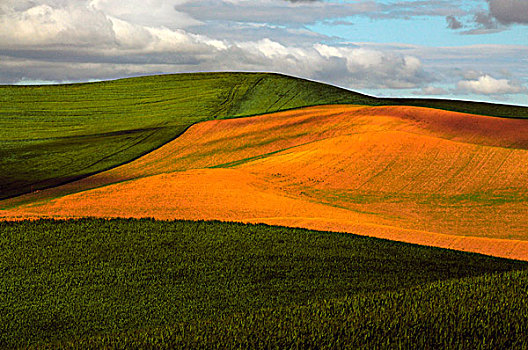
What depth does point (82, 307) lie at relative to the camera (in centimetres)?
1323

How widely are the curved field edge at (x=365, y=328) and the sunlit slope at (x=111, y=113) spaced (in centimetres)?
3542

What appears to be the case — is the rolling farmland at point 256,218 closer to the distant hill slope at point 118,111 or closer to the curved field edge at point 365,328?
the curved field edge at point 365,328

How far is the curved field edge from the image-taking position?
351 inches

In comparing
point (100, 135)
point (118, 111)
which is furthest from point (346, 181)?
point (118, 111)

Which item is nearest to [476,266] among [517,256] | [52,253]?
A: [517,256]

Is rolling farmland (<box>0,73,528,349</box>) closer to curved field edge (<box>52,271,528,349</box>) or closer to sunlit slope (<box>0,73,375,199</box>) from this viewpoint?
curved field edge (<box>52,271,528,349</box>)

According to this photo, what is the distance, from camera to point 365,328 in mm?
9539

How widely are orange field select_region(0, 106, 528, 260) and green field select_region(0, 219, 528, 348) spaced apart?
5135 mm

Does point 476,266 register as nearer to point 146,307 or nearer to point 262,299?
point 262,299

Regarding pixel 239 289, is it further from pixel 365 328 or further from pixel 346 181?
pixel 346 181

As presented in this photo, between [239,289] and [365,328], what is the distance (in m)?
5.65

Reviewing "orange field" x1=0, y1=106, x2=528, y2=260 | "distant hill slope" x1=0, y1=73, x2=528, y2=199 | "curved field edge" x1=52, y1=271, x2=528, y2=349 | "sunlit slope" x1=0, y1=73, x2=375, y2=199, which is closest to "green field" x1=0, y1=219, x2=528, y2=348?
"curved field edge" x1=52, y1=271, x2=528, y2=349

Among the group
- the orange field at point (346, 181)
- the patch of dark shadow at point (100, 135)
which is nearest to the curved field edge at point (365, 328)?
the orange field at point (346, 181)

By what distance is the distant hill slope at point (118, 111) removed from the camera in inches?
1957
